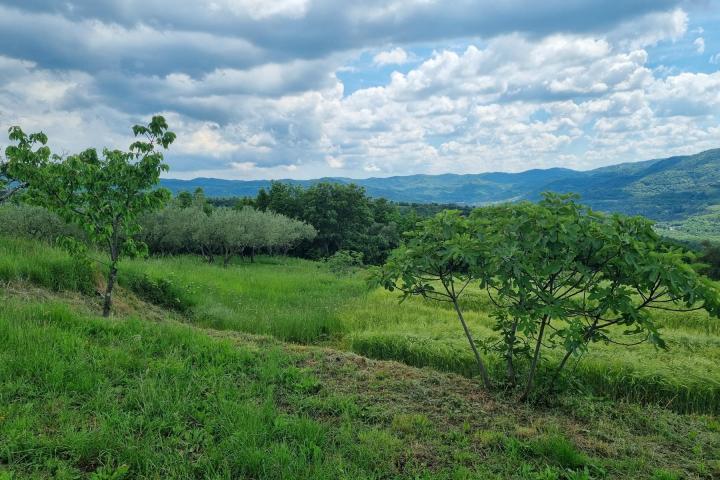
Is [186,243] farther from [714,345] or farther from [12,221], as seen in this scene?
[714,345]

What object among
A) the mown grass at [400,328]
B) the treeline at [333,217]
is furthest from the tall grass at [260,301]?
the treeline at [333,217]

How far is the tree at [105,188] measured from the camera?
8.84 meters

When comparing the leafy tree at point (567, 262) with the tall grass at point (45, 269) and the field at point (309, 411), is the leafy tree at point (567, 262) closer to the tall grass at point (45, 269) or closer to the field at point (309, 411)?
the field at point (309, 411)

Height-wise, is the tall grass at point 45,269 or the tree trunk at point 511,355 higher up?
the tall grass at point 45,269

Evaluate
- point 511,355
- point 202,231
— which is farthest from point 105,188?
point 202,231

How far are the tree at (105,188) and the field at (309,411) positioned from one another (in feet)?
5.71

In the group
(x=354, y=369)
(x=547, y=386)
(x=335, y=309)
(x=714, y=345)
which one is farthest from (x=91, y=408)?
(x=714, y=345)

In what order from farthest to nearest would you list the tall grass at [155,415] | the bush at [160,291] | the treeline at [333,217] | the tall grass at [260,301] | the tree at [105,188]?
the treeline at [333,217] < the bush at [160,291] < the tall grass at [260,301] < the tree at [105,188] < the tall grass at [155,415]

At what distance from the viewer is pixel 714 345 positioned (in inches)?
364

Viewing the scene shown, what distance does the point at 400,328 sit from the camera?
35.8ft

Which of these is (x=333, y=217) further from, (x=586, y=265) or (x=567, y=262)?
(x=567, y=262)

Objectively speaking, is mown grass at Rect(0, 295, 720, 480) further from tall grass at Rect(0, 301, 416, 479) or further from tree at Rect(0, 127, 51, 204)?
tree at Rect(0, 127, 51, 204)

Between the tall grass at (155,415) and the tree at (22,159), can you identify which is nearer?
the tall grass at (155,415)

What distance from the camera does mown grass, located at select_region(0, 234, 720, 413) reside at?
6.91 m
